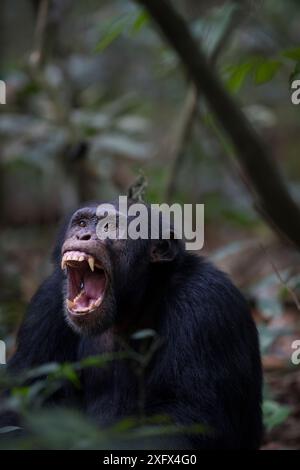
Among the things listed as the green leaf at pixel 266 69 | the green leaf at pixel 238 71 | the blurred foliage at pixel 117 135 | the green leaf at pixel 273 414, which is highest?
the blurred foliage at pixel 117 135

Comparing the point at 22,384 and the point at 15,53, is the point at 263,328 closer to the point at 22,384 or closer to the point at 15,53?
the point at 22,384

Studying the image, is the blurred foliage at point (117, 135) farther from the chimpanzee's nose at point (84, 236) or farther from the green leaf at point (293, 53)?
the chimpanzee's nose at point (84, 236)

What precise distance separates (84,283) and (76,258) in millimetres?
330

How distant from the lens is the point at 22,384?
15.4 ft

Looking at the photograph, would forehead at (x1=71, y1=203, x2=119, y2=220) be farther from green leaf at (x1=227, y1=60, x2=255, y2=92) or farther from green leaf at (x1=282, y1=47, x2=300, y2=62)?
green leaf at (x1=282, y1=47, x2=300, y2=62)

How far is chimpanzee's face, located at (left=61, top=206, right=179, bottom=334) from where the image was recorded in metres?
4.63

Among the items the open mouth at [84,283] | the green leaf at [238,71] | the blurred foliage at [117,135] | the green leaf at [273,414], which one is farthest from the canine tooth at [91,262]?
the green leaf at [273,414]

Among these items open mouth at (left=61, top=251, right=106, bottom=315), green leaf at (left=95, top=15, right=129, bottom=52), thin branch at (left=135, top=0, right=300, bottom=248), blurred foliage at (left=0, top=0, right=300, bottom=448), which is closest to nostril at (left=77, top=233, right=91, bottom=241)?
open mouth at (left=61, top=251, right=106, bottom=315)

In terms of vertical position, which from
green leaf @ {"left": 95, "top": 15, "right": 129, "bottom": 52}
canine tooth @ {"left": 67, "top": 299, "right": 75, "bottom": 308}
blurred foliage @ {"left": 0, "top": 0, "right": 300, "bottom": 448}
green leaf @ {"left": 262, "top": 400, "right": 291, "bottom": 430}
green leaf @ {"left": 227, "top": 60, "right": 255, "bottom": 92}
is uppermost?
blurred foliage @ {"left": 0, "top": 0, "right": 300, "bottom": 448}

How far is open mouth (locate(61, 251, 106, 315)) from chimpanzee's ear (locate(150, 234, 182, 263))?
1.13ft

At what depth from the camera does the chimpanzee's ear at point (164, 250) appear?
485 centimetres

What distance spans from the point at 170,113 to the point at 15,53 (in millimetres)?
3001

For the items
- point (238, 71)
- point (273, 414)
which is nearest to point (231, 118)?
point (238, 71)
